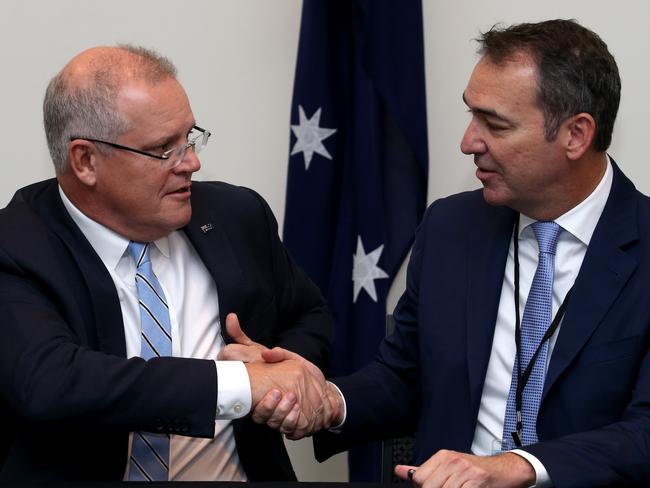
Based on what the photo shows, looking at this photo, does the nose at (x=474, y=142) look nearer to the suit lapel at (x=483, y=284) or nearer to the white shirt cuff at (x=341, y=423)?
the suit lapel at (x=483, y=284)

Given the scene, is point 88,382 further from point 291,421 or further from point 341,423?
point 341,423

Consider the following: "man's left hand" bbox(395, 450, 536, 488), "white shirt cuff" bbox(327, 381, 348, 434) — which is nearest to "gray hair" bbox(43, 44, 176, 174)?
"white shirt cuff" bbox(327, 381, 348, 434)

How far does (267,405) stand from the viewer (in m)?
2.70

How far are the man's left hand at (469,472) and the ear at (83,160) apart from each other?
1.22 meters

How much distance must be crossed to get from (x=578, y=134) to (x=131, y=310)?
1.34m

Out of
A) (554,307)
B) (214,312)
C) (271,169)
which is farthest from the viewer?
(271,169)

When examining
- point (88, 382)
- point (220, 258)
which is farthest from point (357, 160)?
point (88, 382)

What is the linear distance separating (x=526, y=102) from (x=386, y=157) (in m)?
1.36

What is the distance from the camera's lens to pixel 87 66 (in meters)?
2.87

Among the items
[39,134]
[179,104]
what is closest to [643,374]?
[179,104]

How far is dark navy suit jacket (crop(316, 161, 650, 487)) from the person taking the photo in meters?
2.51

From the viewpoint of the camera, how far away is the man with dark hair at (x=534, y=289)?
268cm

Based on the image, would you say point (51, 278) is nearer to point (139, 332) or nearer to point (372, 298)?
point (139, 332)

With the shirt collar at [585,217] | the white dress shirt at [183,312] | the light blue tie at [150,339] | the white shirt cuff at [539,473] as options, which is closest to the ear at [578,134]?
the shirt collar at [585,217]
